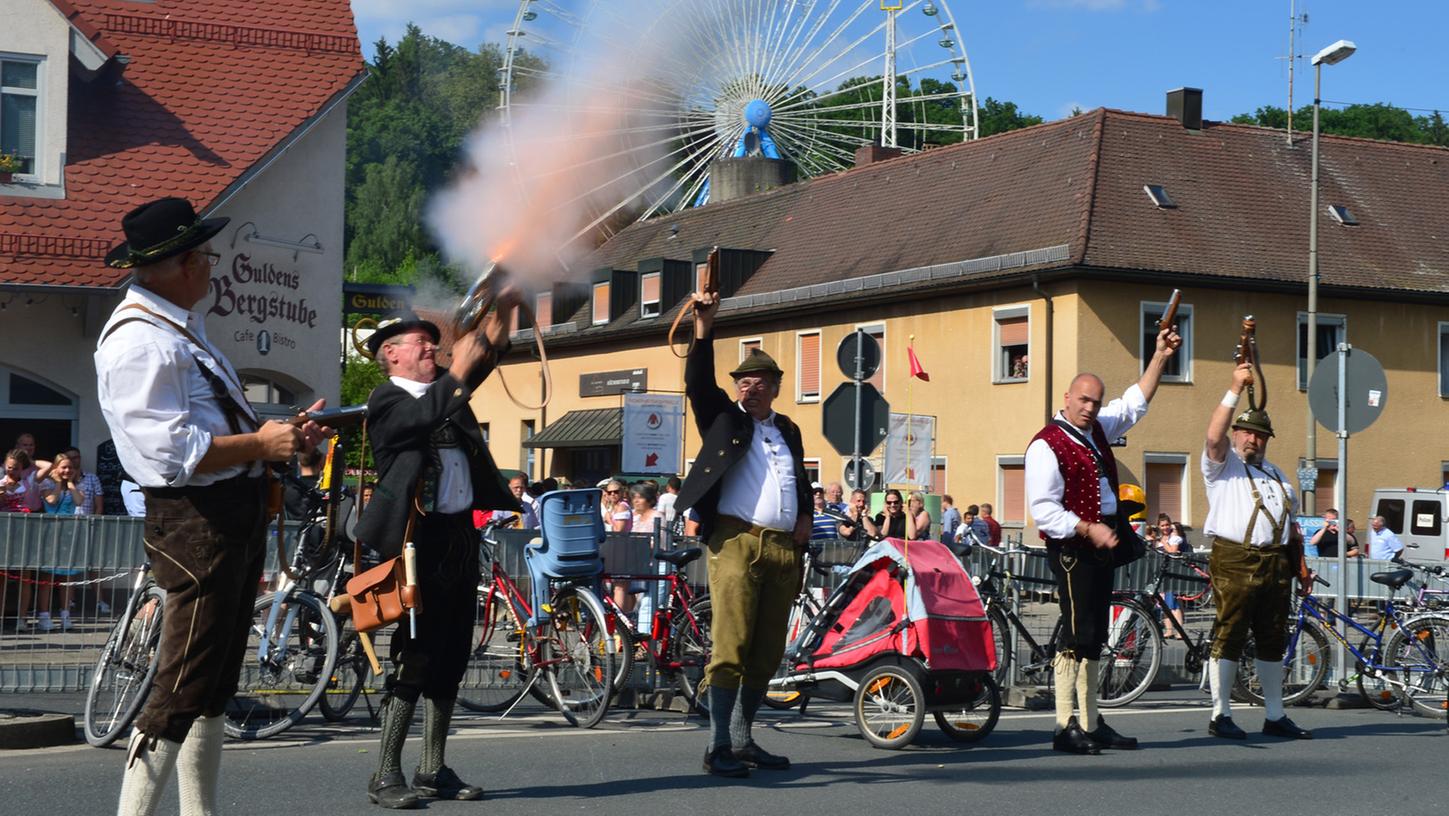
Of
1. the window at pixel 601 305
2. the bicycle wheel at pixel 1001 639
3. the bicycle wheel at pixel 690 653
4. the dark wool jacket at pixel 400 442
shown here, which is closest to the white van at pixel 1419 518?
the bicycle wheel at pixel 1001 639

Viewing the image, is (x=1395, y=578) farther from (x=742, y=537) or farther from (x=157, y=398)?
(x=157, y=398)

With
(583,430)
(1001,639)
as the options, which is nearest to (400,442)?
(1001,639)

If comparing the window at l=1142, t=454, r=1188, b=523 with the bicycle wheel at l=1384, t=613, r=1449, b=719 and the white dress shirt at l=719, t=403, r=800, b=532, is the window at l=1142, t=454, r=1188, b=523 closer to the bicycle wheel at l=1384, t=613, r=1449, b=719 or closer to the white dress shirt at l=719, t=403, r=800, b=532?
the bicycle wheel at l=1384, t=613, r=1449, b=719

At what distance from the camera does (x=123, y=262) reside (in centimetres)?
568

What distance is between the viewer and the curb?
9.20 m

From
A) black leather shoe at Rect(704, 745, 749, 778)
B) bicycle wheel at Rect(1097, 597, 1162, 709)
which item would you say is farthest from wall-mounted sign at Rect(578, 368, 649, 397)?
black leather shoe at Rect(704, 745, 749, 778)

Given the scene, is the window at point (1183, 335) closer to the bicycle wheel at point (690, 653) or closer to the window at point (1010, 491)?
the window at point (1010, 491)

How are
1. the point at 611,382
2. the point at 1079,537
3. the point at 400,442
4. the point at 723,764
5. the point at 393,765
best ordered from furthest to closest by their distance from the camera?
the point at 611,382
the point at 1079,537
the point at 723,764
the point at 393,765
the point at 400,442

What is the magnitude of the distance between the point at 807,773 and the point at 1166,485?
29.0m

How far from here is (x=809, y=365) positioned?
43.0m

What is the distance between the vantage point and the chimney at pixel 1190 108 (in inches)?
1625

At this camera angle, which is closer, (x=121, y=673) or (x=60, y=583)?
(x=121, y=673)

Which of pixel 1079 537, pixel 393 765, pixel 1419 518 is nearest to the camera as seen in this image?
pixel 393 765

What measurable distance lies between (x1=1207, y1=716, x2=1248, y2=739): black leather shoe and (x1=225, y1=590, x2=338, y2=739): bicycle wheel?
16.5 ft
